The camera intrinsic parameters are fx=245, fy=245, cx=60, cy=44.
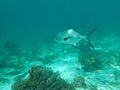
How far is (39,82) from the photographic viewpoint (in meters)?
10.1

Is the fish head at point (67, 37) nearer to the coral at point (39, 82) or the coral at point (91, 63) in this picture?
the coral at point (39, 82)

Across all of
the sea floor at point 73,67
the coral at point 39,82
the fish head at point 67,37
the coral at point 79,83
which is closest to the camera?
the fish head at point 67,37

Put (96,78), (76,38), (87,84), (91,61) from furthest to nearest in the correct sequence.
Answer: (91,61) < (96,78) < (87,84) < (76,38)

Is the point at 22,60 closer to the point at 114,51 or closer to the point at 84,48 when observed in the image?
the point at 84,48

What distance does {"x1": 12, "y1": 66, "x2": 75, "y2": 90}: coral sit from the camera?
9.99 meters

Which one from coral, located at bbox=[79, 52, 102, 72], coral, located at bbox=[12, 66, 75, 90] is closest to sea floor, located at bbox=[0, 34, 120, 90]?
coral, located at bbox=[79, 52, 102, 72]

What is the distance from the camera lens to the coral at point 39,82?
32.8 feet

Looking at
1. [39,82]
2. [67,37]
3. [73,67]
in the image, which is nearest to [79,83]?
[39,82]

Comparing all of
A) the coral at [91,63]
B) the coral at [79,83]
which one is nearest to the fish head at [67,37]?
the coral at [79,83]

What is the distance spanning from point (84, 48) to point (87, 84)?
26.4 feet

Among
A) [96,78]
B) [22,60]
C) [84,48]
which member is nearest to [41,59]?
[22,60]

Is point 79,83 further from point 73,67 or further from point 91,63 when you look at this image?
point 73,67

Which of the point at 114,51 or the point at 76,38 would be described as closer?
the point at 76,38

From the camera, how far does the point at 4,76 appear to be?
48.7 ft
